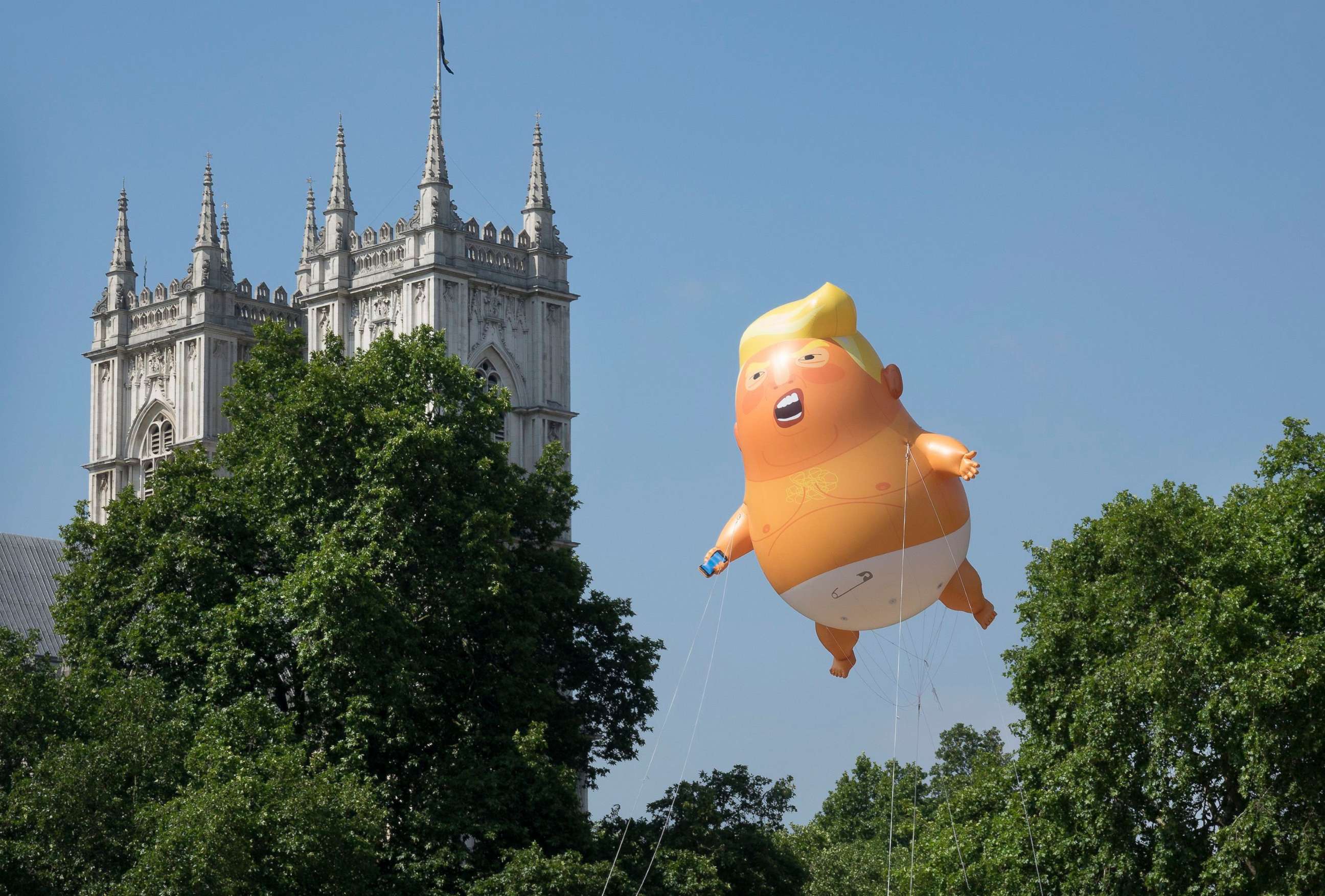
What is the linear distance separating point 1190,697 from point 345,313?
42.8 m

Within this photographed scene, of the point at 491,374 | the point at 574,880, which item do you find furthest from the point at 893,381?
the point at 491,374

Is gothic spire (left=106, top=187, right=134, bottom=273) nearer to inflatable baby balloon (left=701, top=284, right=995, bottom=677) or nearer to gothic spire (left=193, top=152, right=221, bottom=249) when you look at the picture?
gothic spire (left=193, top=152, right=221, bottom=249)

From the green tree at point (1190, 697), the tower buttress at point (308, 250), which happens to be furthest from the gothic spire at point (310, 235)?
the green tree at point (1190, 697)

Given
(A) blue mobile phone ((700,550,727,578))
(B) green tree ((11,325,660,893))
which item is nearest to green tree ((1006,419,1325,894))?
(A) blue mobile phone ((700,550,727,578))

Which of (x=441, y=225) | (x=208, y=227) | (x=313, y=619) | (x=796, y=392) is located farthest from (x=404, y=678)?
(x=208, y=227)

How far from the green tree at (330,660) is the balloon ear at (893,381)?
1298cm

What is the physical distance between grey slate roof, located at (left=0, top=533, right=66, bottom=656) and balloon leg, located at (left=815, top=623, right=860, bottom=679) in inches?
1484

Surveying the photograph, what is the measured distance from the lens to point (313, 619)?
4256 cm

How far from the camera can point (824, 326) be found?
31844mm

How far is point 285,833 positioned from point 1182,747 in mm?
14408

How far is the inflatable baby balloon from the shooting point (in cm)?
3100

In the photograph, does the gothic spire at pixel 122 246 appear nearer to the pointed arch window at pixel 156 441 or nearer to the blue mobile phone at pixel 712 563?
the pointed arch window at pixel 156 441

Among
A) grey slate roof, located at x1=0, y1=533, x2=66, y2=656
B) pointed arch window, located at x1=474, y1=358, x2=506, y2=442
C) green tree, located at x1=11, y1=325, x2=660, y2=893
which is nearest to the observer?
green tree, located at x1=11, y1=325, x2=660, y2=893

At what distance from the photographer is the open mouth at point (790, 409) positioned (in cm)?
3134
